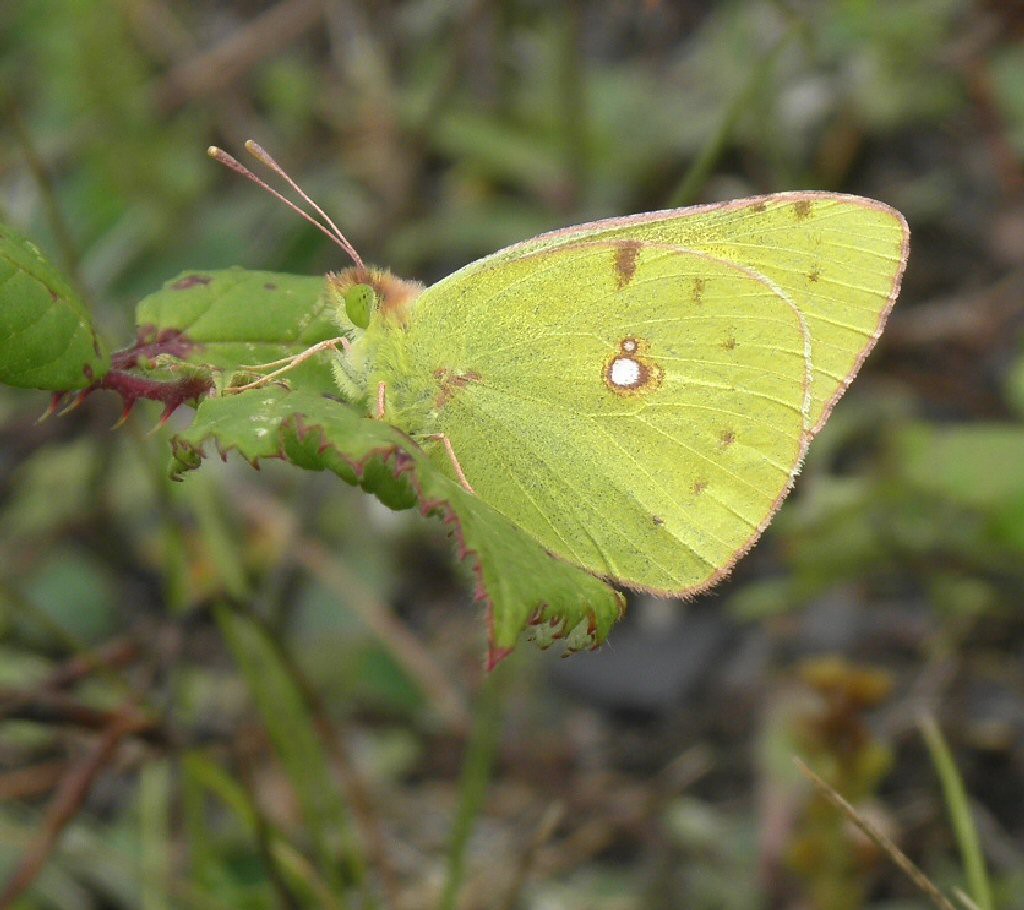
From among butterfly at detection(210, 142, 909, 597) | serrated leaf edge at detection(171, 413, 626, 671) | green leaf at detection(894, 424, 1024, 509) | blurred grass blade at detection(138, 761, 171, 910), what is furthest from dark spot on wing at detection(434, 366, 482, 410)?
green leaf at detection(894, 424, 1024, 509)

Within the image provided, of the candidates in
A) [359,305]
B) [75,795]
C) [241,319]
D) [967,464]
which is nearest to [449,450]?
[359,305]

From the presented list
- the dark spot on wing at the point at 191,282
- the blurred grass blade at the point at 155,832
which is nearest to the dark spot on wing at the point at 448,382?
the dark spot on wing at the point at 191,282

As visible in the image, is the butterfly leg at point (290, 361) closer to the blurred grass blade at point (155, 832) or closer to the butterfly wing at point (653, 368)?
the butterfly wing at point (653, 368)

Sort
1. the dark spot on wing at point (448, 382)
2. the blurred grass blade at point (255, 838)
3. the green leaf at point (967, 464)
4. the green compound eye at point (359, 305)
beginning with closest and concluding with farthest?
the green compound eye at point (359, 305)
the dark spot on wing at point (448, 382)
the blurred grass blade at point (255, 838)
the green leaf at point (967, 464)

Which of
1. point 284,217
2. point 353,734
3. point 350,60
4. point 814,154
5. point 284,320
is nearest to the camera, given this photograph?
point 284,320

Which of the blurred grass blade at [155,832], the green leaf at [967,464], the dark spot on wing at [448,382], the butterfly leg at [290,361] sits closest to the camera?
the butterfly leg at [290,361]

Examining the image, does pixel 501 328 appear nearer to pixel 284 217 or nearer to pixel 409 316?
pixel 409 316

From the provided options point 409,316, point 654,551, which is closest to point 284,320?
point 409,316

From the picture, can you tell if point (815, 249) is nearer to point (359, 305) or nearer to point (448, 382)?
point (448, 382)
